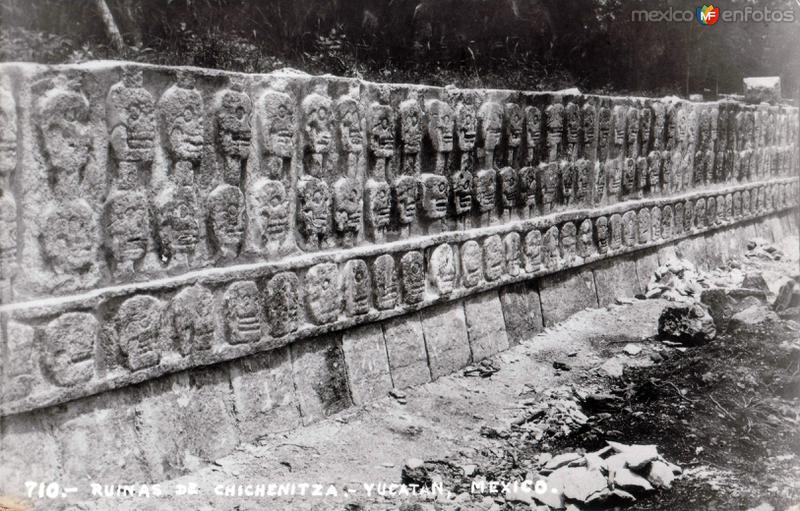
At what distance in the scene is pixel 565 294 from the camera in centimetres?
610

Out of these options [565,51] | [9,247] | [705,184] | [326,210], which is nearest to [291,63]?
[326,210]

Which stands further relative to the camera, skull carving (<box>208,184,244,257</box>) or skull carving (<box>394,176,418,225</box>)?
skull carving (<box>394,176,418,225</box>)

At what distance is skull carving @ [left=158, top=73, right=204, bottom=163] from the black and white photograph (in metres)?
0.01

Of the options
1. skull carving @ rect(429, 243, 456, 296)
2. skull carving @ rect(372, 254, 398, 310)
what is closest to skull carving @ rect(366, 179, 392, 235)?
skull carving @ rect(372, 254, 398, 310)

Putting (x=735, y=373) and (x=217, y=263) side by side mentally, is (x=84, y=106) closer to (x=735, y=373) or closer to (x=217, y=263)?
(x=217, y=263)

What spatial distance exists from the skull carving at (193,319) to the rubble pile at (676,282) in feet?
15.7

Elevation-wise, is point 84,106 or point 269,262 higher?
point 84,106

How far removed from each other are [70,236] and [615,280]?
16.7ft

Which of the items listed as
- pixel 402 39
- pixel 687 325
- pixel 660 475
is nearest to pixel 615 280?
pixel 687 325

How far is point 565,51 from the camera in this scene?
747 cm

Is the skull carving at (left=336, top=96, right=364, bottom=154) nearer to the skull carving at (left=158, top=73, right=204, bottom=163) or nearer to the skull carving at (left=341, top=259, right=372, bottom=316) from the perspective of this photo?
the skull carving at (left=341, top=259, right=372, bottom=316)

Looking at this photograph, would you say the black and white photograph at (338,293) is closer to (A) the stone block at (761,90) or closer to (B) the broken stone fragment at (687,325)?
(B) the broken stone fragment at (687,325)

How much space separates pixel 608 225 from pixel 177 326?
4.39 metres

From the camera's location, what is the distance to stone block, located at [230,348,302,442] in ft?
11.8
